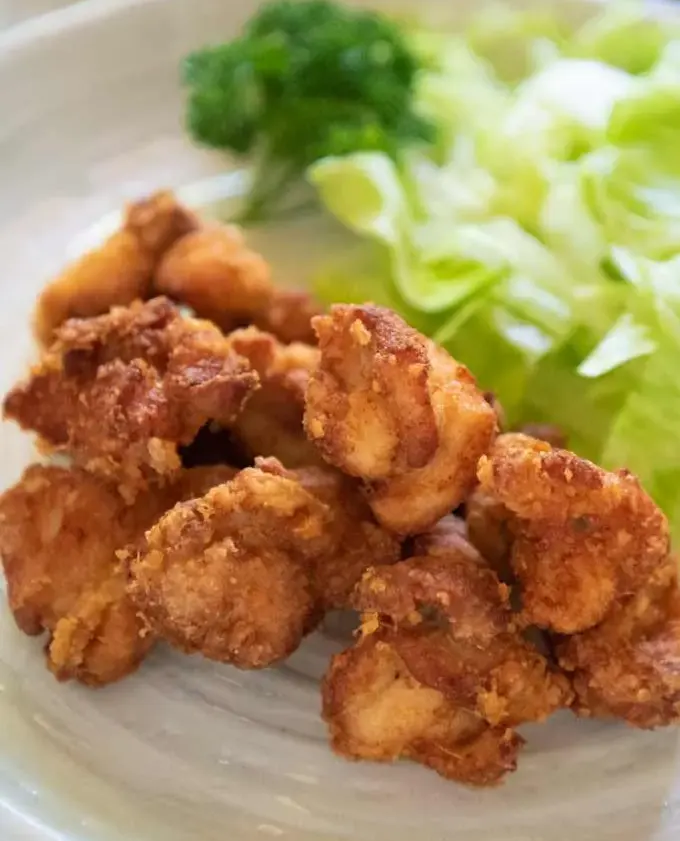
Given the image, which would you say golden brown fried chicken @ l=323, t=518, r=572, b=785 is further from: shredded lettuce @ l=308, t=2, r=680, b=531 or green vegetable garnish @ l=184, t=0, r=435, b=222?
green vegetable garnish @ l=184, t=0, r=435, b=222

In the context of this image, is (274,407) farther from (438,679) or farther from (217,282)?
(438,679)

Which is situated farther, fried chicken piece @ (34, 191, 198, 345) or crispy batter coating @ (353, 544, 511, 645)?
fried chicken piece @ (34, 191, 198, 345)

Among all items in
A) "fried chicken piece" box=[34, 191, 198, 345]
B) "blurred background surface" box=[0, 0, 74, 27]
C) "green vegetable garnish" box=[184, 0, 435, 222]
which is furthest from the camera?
"blurred background surface" box=[0, 0, 74, 27]

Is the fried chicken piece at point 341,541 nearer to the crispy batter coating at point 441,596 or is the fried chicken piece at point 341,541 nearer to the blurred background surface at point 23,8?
the crispy batter coating at point 441,596

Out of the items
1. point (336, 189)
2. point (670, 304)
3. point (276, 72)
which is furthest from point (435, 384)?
point (276, 72)

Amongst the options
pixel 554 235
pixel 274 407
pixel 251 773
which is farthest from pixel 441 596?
pixel 554 235

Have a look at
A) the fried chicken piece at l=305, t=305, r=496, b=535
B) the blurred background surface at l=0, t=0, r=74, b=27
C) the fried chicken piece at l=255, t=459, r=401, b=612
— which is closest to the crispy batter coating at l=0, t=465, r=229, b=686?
the fried chicken piece at l=255, t=459, r=401, b=612
